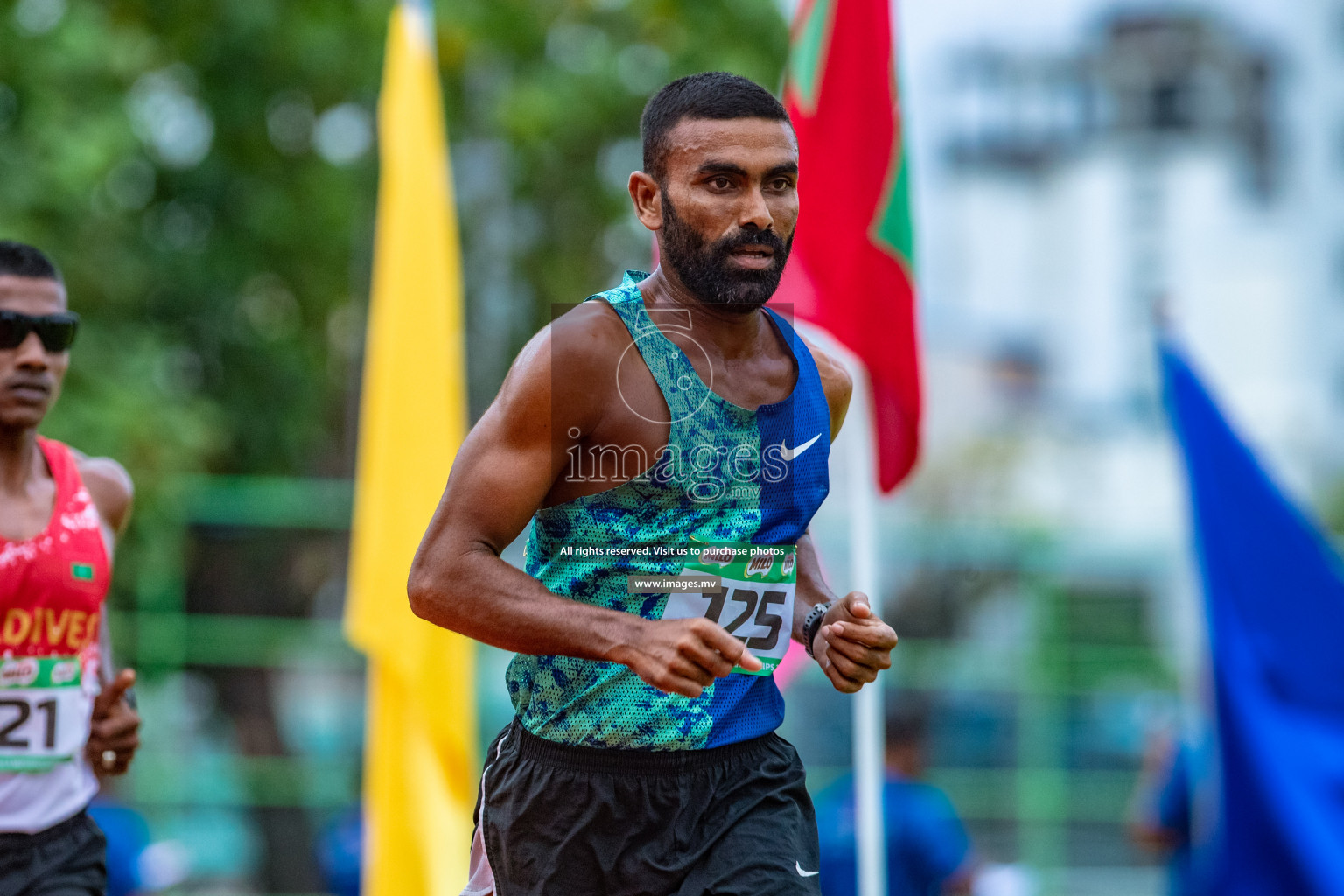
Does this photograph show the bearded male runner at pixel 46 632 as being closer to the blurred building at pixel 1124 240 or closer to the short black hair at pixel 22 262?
the short black hair at pixel 22 262

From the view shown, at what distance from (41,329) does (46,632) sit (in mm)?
814

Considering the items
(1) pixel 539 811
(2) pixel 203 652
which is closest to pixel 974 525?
(2) pixel 203 652

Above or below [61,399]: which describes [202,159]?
above

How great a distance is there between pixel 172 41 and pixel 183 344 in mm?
2225

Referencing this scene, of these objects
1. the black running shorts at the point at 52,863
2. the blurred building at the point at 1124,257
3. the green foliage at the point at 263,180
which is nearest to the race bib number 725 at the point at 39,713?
the black running shorts at the point at 52,863

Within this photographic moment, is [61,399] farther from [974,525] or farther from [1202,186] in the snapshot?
[1202,186]

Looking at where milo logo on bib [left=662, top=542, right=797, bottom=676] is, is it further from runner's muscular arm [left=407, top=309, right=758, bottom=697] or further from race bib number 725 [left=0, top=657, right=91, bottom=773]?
race bib number 725 [left=0, top=657, right=91, bottom=773]

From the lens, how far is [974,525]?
12.1m

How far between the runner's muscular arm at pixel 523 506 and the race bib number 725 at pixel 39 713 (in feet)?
5.32

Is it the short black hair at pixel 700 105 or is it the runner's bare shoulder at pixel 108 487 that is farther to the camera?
the runner's bare shoulder at pixel 108 487

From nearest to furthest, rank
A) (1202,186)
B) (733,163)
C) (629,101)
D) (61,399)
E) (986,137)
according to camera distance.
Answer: (733,163) → (61,399) → (629,101) → (1202,186) → (986,137)

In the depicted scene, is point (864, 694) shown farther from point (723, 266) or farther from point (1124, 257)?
point (1124, 257)

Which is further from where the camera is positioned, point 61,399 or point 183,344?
point 183,344

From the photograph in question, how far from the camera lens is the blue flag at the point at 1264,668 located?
6762mm
